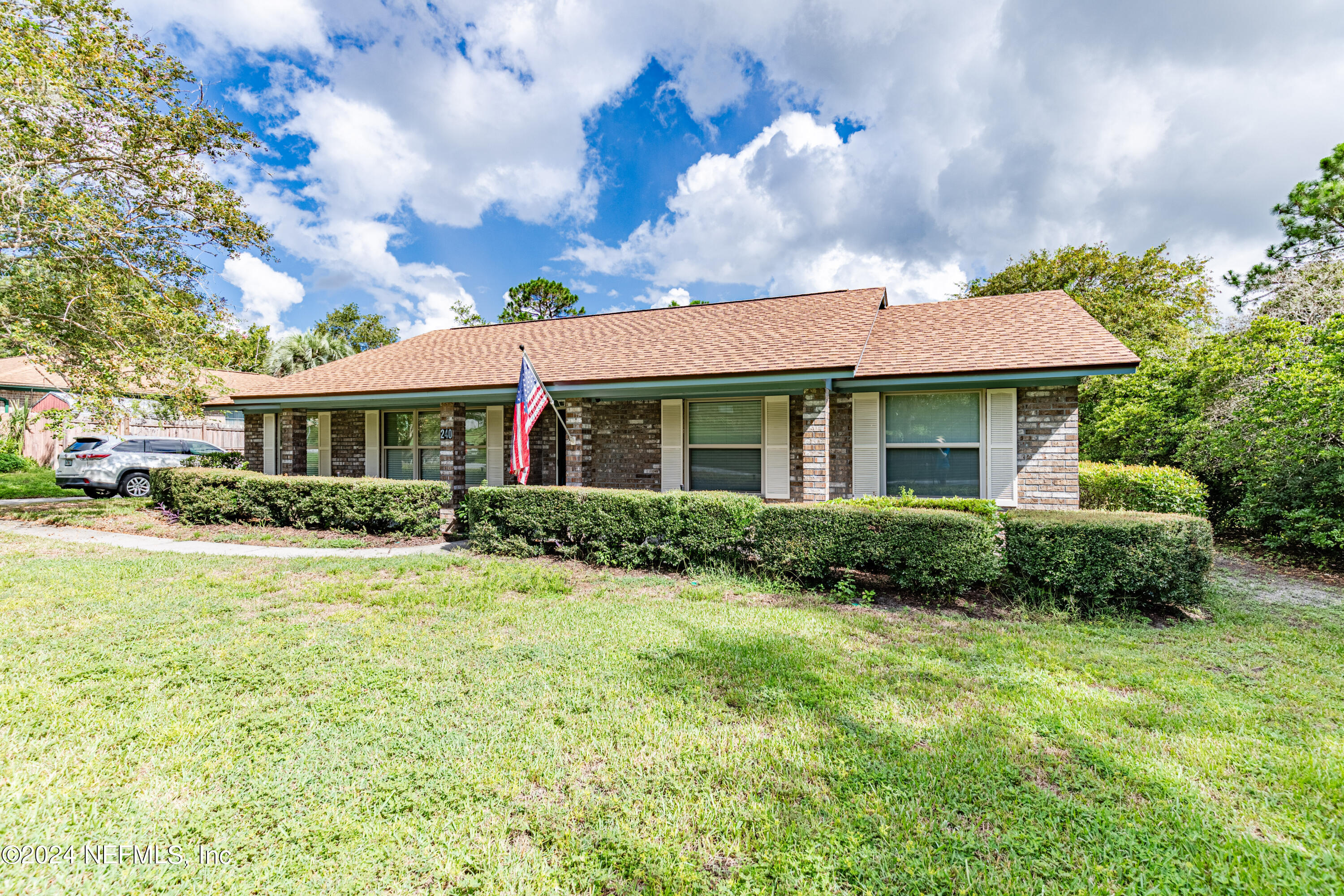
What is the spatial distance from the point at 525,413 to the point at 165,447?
44.3ft

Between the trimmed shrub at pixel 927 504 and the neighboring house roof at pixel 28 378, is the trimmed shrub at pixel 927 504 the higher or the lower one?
the lower one

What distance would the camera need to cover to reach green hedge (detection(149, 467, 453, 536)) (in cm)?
959

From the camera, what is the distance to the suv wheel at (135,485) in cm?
1419

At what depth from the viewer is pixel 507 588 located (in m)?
6.42

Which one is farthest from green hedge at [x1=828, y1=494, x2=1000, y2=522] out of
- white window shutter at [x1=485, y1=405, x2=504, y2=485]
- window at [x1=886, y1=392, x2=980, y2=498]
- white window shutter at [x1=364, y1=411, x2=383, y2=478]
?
white window shutter at [x1=364, y1=411, x2=383, y2=478]

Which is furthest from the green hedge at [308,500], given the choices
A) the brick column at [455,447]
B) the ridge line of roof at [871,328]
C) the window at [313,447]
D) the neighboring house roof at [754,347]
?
the ridge line of roof at [871,328]

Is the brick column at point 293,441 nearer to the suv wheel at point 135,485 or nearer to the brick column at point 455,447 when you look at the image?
the suv wheel at point 135,485

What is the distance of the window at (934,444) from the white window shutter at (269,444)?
48.9 ft

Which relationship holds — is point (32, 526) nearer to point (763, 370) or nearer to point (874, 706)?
point (763, 370)

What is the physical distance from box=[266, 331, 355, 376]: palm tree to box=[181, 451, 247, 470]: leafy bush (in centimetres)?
1521

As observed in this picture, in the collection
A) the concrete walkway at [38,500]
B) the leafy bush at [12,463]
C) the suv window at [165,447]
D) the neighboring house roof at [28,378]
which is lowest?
the concrete walkway at [38,500]

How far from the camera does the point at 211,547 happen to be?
8797 millimetres

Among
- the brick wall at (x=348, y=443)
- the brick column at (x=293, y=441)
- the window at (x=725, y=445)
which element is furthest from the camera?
the brick wall at (x=348, y=443)

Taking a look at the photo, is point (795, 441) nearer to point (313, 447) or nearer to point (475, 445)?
point (475, 445)
